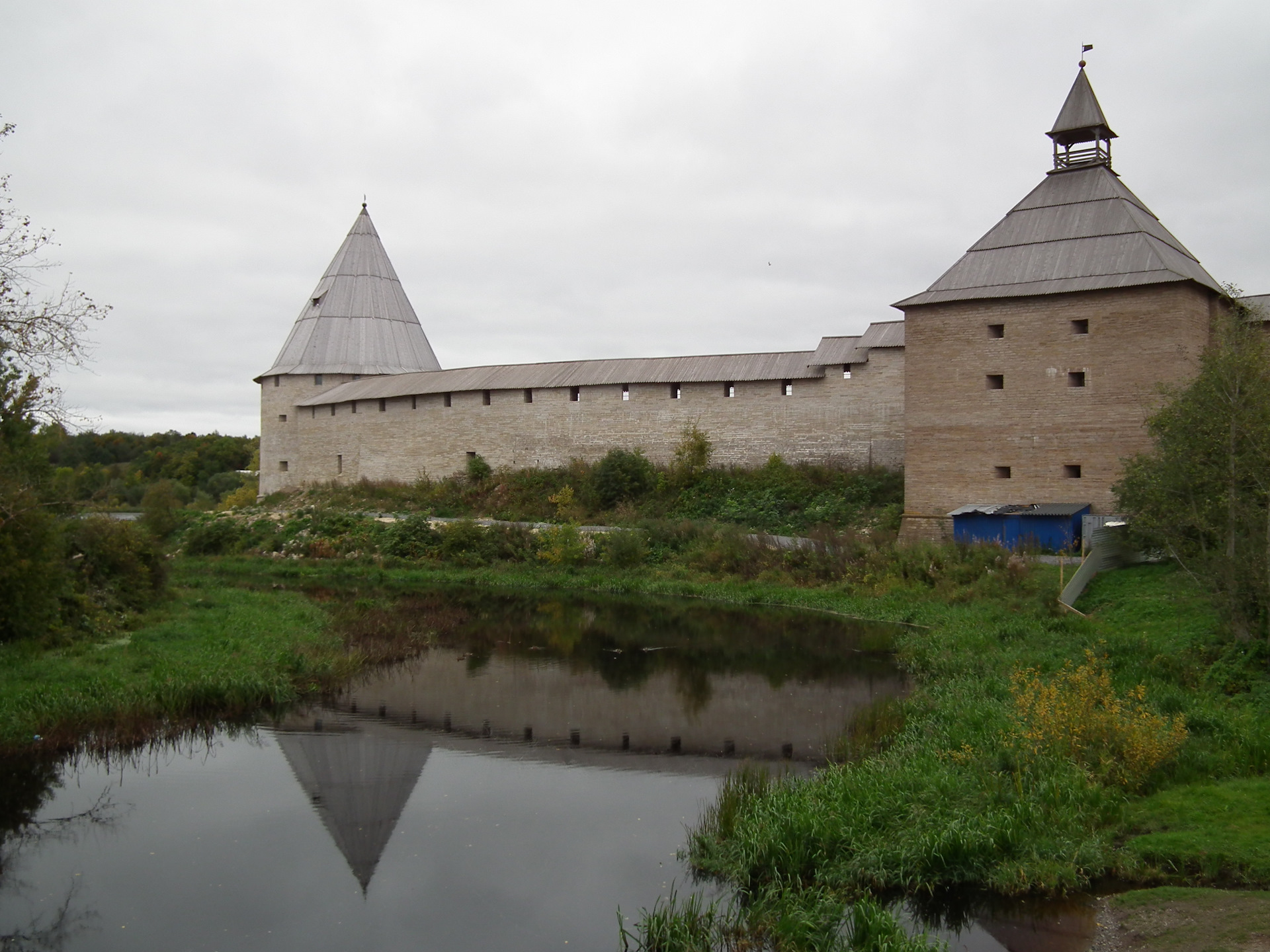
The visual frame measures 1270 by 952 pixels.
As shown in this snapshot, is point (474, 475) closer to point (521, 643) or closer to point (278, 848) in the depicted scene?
point (521, 643)

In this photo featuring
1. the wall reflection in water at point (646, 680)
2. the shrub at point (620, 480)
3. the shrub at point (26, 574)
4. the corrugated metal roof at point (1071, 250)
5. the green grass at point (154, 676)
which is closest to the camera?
the green grass at point (154, 676)

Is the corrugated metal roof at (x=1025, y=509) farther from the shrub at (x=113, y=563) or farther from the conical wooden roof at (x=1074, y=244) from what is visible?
the shrub at (x=113, y=563)

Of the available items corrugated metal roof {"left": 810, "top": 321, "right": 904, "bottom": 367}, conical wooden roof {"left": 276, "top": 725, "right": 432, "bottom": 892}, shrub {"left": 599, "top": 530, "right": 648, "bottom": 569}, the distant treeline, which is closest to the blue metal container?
corrugated metal roof {"left": 810, "top": 321, "right": 904, "bottom": 367}

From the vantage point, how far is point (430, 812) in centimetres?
593

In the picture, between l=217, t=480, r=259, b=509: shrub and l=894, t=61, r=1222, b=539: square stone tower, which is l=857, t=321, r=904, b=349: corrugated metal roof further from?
l=217, t=480, r=259, b=509: shrub

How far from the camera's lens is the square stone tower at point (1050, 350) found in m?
14.1

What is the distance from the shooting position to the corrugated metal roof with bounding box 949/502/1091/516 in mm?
13727

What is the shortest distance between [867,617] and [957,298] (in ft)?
18.8

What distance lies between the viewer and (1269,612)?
684 centimetres

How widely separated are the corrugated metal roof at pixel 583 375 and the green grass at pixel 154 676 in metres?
10.7

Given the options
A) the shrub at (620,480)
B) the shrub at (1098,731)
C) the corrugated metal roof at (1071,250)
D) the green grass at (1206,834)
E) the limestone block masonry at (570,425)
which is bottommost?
the green grass at (1206,834)

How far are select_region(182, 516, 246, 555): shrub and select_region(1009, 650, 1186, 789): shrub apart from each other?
17.7 metres

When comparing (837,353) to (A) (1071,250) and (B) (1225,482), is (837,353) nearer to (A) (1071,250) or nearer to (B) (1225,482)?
(A) (1071,250)

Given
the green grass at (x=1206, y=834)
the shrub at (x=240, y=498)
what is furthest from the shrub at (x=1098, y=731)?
the shrub at (x=240, y=498)
